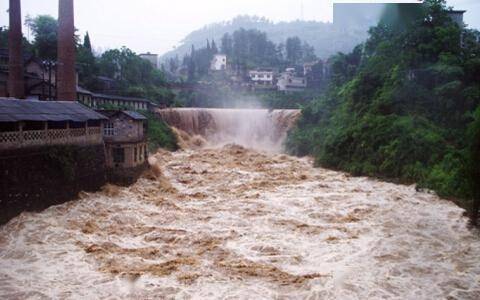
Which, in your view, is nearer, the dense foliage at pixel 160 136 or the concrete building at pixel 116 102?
the dense foliage at pixel 160 136

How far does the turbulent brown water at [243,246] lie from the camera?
10164 mm

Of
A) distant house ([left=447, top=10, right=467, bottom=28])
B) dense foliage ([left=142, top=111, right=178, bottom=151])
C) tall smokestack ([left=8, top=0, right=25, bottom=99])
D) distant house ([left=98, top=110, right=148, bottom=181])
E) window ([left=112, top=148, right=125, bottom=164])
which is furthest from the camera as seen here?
dense foliage ([left=142, top=111, right=178, bottom=151])

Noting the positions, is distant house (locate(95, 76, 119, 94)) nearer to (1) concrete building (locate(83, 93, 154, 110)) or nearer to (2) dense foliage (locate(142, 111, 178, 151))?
(1) concrete building (locate(83, 93, 154, 110))

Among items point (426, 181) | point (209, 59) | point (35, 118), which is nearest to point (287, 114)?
point (426, 181)

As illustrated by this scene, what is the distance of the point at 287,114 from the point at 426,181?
21908 mm

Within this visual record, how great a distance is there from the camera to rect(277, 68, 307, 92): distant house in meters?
68.1

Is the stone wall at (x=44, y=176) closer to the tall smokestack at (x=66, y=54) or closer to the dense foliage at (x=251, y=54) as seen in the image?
the tall smokestack at (x=66, y=54)

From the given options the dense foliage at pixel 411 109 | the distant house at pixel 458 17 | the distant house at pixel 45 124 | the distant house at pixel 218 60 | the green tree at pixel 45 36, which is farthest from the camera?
the distant house at pixel 218 60

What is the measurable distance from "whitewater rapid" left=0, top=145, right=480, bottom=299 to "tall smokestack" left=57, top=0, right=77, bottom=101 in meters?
7.77

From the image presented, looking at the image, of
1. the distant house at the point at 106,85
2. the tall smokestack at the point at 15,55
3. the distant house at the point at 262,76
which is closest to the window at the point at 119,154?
the tall smokestack at the point at 15,55

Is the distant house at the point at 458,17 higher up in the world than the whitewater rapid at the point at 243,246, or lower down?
higher up

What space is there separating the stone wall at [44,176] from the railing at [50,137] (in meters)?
0.26

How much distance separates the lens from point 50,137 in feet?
57.4

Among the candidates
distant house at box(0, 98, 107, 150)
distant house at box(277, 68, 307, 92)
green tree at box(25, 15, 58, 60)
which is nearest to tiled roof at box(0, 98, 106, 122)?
distant house at box(0, 98, 107, 150)
